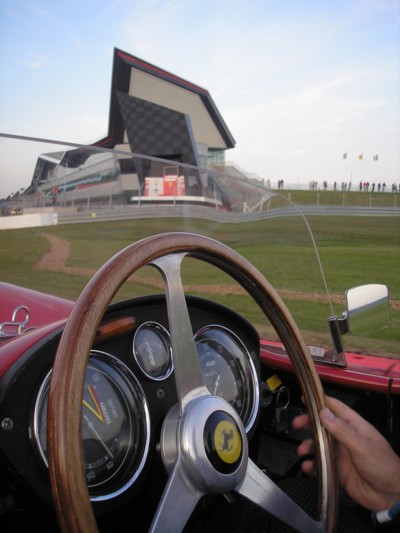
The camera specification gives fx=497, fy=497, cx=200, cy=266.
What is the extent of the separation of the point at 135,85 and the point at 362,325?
38.5 meters

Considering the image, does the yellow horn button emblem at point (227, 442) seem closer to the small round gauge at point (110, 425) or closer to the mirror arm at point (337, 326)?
the small round gauge at point (110, 425)

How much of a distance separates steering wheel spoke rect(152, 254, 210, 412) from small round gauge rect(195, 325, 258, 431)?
14.4 inches

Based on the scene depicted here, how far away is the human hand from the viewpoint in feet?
4.42

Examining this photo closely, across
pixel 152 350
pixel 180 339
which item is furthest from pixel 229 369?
pixel 180 339

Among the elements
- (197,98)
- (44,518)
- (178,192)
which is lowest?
(44,518)

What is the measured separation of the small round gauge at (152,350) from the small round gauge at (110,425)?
61 millimetres

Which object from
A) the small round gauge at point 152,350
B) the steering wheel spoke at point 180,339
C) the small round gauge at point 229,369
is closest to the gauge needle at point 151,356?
the small round gauge at point 152,350

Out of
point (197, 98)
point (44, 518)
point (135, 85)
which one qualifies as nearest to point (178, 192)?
point (44, 518)

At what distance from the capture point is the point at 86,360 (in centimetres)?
92

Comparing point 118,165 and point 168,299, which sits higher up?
point 118,165

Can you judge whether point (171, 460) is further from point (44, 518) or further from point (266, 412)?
point (266, 412)

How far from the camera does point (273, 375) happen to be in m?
1.95

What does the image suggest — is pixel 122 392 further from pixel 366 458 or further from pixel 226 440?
pixel 366 458

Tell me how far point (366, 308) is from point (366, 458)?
0.53 meters
